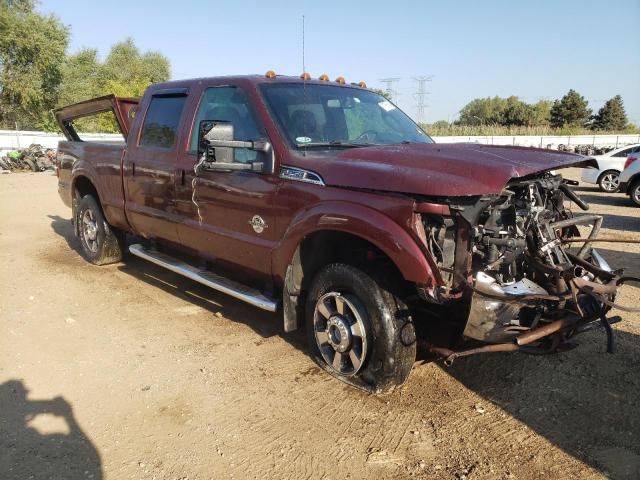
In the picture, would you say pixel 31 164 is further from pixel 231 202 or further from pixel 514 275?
pixel 514 275

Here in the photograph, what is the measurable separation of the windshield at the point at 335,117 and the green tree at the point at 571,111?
67.3 m

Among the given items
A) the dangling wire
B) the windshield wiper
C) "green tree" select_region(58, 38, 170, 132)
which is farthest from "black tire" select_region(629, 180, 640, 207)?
"green tree" select_region(58, 38, 170, 132)

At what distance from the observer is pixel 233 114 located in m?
4.19

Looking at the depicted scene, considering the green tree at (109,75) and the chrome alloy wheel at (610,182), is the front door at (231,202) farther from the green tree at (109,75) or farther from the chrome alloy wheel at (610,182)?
the green tree at (109,75)

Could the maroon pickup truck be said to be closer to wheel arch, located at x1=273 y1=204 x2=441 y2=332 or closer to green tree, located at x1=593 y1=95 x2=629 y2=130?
wheel arch, located at x1=273 y1=204 x2=441 y2=332

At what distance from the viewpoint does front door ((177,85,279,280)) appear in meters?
3.86

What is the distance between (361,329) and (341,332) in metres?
0.17

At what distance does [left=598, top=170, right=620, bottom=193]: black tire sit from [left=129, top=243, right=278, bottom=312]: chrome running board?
45.3 feet

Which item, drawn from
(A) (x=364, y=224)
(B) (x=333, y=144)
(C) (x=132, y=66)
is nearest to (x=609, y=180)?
(B) (x=333, y=144)

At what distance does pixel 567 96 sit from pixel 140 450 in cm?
7167

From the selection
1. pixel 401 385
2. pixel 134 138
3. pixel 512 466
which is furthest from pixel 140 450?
pixel 134 138

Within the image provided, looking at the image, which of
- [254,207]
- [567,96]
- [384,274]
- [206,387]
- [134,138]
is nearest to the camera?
[384,274]

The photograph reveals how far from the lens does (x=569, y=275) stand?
2.91 meters

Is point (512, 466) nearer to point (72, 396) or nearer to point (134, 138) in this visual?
point (72, 396)
